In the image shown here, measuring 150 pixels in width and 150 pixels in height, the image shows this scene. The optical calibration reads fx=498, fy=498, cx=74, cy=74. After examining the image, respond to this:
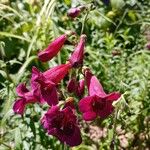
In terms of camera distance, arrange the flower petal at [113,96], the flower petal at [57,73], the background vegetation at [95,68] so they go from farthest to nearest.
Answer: the background vegetation at [95,68] < the flower petal at [57,73] < the flower petal at [113,96]

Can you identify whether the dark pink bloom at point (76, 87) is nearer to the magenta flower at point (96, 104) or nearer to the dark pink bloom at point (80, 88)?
the dark pink bloom at point (80, 88)

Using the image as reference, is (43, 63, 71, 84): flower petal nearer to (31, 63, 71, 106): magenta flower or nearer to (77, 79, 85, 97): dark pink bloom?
(31, 63, 71, 106): magenta flower

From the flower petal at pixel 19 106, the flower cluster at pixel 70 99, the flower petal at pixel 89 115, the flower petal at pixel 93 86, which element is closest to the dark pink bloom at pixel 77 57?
the flower cluster at pixel 70 99

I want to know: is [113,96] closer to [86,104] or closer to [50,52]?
[86,104]

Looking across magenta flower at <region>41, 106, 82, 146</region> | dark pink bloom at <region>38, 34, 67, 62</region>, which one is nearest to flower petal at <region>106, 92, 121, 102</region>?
magenta flower at <region>41, 106, 82, 146</region>

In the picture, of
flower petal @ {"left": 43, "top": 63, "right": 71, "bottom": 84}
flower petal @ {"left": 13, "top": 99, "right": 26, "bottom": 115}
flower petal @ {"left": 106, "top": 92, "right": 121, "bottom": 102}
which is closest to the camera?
flower petal @ {"left": 106, "top": 92, "right": 121, "bottom": 102}

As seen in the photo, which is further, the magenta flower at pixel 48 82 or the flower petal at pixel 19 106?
the flower petal at pixel 19 106
